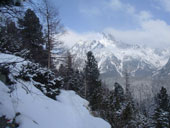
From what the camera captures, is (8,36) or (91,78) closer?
(8,36)

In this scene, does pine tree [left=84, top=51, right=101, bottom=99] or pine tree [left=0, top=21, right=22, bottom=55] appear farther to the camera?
pine tree [left=84, top=51, right=101, bottom=99]

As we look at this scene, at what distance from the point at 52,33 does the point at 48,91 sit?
5.27 metres

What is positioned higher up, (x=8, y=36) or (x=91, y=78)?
(x=8, y=36)

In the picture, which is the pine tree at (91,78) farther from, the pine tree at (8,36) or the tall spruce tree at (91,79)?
the pine tree at (8,36)

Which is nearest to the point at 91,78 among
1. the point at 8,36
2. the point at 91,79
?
the point at 91,79

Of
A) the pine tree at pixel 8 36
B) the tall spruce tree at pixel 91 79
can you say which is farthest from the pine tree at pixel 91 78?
the pine tree at pixel 8 36

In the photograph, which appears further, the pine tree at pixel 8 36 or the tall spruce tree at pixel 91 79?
the tall spruce tree at pixel 91 79

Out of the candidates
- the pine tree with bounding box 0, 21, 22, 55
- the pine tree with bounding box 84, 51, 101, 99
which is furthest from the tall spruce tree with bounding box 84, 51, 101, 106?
the pine tree with bounding box 0, 21, 22, 55

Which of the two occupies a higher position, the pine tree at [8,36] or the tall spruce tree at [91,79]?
the pine tree at [8,36]

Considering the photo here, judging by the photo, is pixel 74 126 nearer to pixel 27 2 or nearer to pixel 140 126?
pixel 27 2

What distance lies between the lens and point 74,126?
6188 millimetres

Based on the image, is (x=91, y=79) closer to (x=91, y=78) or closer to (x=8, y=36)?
(x=91, y=78)

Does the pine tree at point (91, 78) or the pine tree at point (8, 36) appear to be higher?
the pine tree at point (8, 36)

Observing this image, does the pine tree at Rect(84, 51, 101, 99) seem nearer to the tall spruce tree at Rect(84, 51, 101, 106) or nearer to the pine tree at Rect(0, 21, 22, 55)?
the tall spruce tree at Rect(84, 51, 101, 106)
